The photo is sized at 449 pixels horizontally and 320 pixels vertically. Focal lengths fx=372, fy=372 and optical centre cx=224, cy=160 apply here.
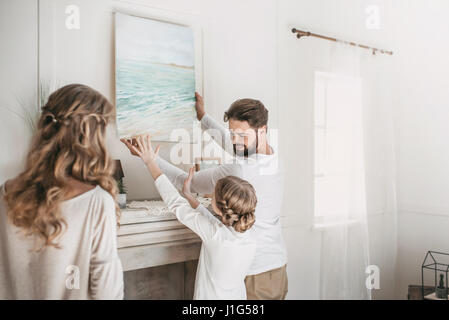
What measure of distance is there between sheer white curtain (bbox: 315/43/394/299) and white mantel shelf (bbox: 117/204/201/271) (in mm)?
1185

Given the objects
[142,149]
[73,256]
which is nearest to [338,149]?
[142,149]

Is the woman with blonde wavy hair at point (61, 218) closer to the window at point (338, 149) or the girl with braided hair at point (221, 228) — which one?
the girl with braided hair at point (221, 228)

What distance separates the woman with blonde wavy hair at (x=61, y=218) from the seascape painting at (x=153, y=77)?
0.48m

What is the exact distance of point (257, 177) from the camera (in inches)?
73.1

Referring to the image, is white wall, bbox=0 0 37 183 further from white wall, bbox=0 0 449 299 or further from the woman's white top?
the woman's white top

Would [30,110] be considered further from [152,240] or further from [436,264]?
[436,264]

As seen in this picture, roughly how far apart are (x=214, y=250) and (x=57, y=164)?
72 cm

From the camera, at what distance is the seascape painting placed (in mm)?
1820

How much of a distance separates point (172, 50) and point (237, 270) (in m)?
1.16

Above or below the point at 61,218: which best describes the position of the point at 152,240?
below

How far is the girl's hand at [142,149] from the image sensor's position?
5.64 ft

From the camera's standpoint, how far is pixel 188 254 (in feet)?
5.69

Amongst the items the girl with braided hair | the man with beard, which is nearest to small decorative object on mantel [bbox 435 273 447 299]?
the man with beard
